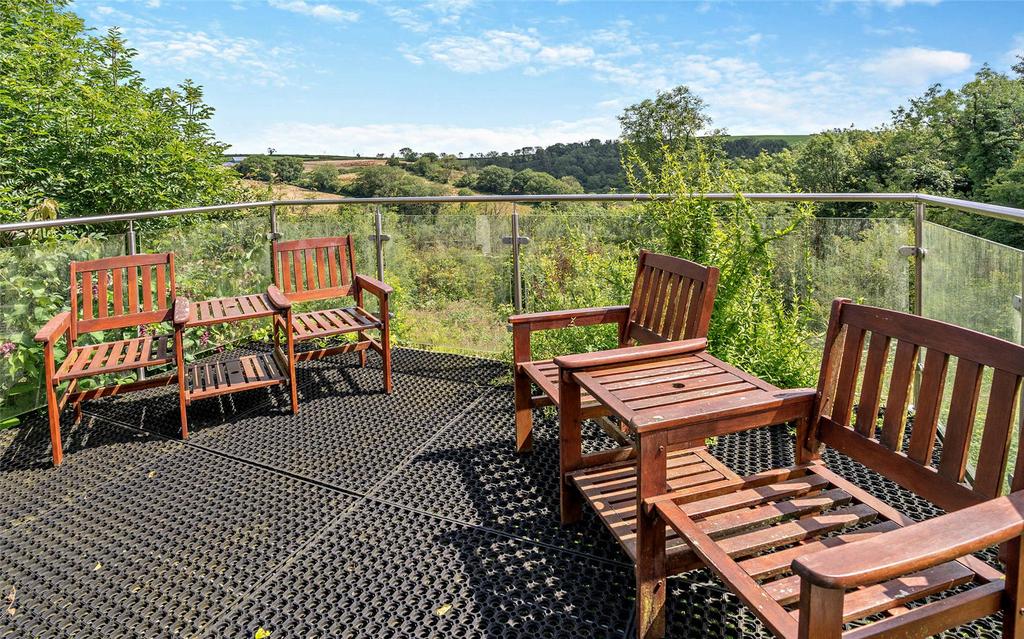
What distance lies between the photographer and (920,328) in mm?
1640

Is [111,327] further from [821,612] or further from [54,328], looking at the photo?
[821,612]

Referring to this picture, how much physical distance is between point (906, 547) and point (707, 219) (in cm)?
268

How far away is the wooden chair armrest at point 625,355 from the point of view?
7.54ft

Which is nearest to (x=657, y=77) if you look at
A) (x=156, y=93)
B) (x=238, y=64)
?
(x=238, y=64)

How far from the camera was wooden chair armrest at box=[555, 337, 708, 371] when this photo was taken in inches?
90.4

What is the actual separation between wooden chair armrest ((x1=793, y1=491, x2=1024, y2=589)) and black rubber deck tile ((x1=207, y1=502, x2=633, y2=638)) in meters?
0.96

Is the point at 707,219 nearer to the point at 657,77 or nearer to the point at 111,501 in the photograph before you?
the point at 111,501

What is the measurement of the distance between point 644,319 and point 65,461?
2.98m

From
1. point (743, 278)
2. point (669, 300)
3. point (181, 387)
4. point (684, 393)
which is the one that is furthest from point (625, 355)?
point (181, 387)

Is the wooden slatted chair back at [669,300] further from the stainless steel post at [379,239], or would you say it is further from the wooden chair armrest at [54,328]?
the wooden chair armrest at [54,328]

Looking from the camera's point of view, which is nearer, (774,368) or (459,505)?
(459,505)

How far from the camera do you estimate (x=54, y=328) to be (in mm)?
3211

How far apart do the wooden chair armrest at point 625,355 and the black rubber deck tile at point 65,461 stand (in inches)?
90.6

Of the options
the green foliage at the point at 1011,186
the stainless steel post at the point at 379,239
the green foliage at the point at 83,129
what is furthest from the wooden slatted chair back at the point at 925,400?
the green foliage at the point at 1011,186
